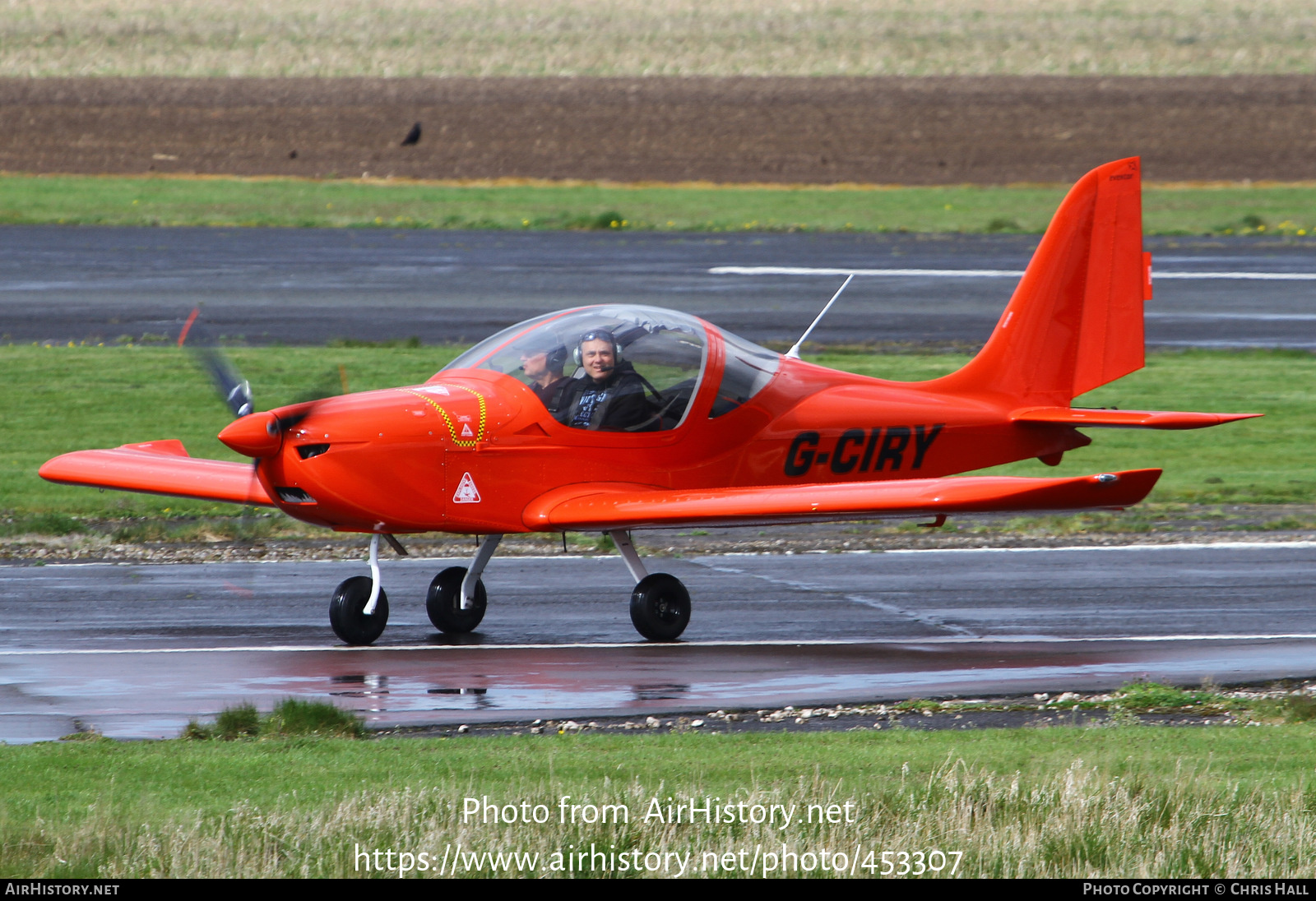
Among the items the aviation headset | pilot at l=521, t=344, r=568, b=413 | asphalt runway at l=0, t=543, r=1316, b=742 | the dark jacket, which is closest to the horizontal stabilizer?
asphalt runway at l=0, t=543, r=1316, b=742

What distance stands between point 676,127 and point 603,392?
50.5 meters

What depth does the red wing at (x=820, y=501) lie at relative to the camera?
11094 mm

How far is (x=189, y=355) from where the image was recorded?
85.7ft

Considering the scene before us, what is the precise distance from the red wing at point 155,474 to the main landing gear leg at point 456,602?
4.82ft

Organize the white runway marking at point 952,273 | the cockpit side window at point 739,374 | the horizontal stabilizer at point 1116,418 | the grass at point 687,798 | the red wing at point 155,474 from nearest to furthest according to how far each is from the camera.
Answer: the grass at point 687,798 < the cockpit side window at point 739,374 < the red wing at point 155,474 < the horizontal stabilizer at point 1116,418 < the white runway marking at point 952,273

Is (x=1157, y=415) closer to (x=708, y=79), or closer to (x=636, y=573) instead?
(x=636, y=573)

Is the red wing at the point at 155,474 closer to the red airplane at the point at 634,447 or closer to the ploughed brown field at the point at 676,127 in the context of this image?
the red airplane at the point at 634,447

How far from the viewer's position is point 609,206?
4931cm

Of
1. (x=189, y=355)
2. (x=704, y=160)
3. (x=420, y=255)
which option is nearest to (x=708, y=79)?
(x=704, y=160)

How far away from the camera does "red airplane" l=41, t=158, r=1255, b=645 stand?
1174 cm

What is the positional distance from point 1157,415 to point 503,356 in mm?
5228

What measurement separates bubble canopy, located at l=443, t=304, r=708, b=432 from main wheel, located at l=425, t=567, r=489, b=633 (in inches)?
59.4

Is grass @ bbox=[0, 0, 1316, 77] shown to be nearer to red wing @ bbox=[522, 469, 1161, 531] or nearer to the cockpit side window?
the cockpit side window

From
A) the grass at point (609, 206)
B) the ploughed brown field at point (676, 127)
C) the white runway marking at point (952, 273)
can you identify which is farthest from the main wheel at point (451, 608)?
the ploughed brown field at point (676, 127)
